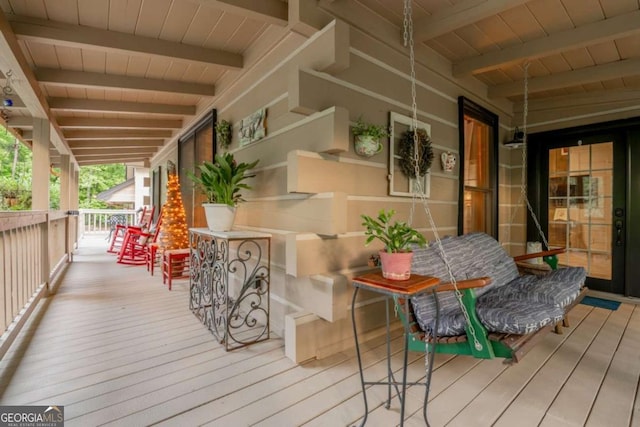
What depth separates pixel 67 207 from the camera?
5.47 m

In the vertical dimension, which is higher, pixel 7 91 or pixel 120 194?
pixel 7 91

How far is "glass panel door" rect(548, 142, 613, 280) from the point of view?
12.1ft

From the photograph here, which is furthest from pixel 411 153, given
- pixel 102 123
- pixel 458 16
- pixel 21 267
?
pixel 102 123

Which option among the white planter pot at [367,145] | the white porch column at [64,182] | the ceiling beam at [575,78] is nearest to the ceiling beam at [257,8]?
the white planter pot at [367,145]

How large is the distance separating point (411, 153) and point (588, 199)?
9.49 ft

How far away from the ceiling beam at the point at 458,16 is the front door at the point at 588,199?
2.71m

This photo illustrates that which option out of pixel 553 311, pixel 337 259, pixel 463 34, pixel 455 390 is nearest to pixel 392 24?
pixel 463 34

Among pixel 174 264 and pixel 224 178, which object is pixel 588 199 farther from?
pixel 174 264

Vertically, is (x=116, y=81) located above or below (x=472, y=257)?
above

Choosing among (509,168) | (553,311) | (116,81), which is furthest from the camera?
(509,168)

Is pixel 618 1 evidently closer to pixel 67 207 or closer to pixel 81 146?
pixel 67 207

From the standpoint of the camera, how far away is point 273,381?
5.92 feet

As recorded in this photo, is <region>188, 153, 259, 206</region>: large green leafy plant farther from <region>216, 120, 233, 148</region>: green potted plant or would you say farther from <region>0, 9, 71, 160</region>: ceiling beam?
<region>0, 9, 71, 160</region>: ceiling beam

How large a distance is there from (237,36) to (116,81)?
1.52m
